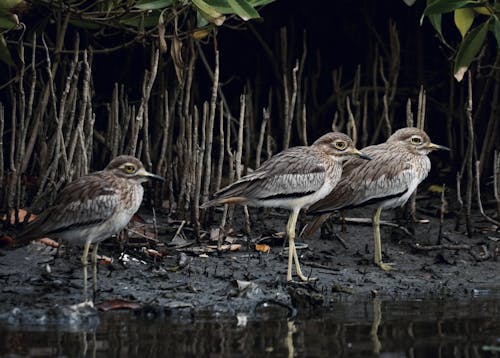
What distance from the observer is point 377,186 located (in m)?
9.63

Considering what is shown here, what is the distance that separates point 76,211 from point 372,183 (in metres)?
2.56

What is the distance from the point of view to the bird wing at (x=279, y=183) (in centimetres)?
909

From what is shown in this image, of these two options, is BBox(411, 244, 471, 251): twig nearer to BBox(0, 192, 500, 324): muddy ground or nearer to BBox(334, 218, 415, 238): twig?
BBox(0, 192, 500, 324): muddy ground

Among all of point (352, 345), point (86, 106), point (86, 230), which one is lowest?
point (352, 345)

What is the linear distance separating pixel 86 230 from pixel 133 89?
344 cm

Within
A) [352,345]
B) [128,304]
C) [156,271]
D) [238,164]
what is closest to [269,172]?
[238,164]

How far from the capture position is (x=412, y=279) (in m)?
9.21

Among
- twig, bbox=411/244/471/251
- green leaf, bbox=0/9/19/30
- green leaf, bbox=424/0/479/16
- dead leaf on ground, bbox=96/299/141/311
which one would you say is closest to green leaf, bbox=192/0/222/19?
green leaf, bbox=0/9/19/30

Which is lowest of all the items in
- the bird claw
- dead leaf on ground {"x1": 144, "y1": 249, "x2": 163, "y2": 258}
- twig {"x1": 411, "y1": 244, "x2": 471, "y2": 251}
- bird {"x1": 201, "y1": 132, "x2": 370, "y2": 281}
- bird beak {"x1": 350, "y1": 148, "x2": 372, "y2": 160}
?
the bird claw

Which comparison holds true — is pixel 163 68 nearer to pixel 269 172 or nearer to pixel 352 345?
pixel 269 172

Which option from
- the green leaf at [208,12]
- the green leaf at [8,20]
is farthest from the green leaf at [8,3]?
the green leaf at [208,12]

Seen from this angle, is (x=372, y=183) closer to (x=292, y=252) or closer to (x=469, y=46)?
(x=292, y=252)

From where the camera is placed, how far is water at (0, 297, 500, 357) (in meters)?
6.67

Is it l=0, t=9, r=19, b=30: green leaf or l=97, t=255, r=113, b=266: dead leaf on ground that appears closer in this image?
l=0, t=9, r=19, b=30: green leaf
